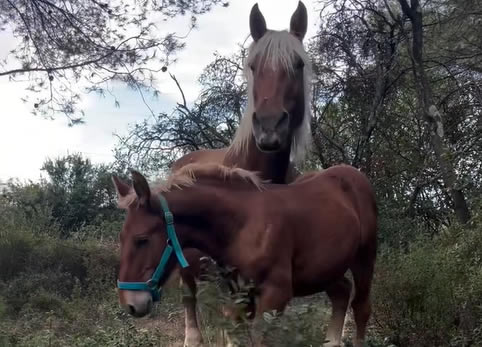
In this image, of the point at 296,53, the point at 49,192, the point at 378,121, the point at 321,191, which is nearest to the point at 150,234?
the point at 321,191

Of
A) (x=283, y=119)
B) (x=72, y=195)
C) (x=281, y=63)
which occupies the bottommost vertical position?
(x=283, y=119)

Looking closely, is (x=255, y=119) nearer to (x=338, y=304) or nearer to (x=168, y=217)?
(x=168, y=217)

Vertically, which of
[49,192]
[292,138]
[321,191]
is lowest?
[321,191]

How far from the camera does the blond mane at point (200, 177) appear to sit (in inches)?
157

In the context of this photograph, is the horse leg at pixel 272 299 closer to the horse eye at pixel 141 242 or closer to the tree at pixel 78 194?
the horse eye at pixel 141 242

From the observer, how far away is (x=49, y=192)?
54.7 ft

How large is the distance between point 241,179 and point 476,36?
5559 mm

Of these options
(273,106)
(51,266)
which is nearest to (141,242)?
(273,106)

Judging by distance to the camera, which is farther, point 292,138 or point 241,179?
point 292,138

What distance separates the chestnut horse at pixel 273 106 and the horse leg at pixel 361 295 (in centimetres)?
82

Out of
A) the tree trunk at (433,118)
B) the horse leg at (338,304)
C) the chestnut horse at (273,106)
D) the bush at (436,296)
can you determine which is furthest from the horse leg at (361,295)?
the tree trunk at (433,118)

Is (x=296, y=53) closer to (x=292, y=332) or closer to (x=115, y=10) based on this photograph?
(x=292, y=332)

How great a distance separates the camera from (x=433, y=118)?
796 cm

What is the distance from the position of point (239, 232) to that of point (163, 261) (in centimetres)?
46
